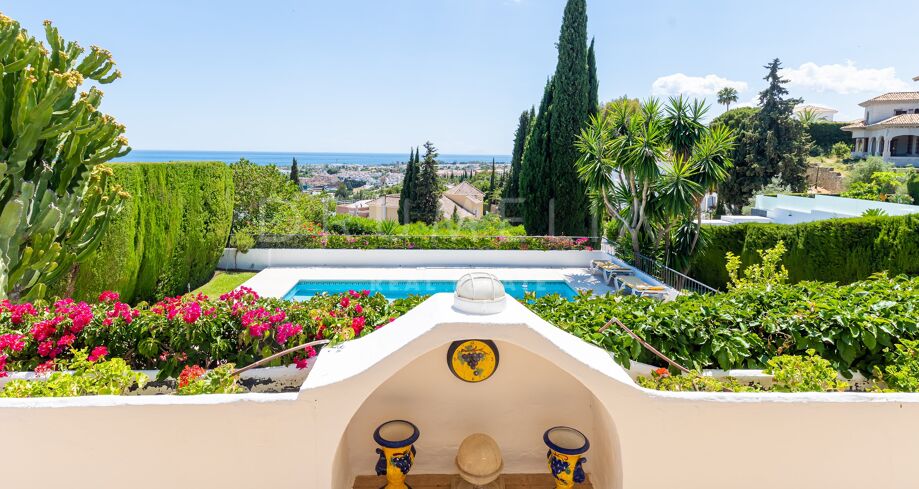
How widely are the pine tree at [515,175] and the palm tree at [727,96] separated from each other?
27731 millimetres

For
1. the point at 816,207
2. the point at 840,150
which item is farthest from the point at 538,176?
the point at 840,150

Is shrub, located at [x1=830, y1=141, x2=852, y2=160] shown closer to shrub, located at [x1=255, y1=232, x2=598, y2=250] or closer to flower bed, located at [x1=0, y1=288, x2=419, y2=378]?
shrub, located at [x1=255, y1=232, x2=598, y2=250]

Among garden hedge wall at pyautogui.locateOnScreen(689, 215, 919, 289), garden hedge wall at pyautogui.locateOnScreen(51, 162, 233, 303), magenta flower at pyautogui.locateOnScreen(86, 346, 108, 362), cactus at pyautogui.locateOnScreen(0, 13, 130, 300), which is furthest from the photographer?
garden hedge wall at pyautogui.locateOnScreen(689, 215, 919, 289)

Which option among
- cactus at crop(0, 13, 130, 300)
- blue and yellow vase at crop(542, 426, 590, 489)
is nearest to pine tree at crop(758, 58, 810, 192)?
blue and yellow vase at crop(542, 426, 590, 489)

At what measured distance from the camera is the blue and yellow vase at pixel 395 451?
12.6ft

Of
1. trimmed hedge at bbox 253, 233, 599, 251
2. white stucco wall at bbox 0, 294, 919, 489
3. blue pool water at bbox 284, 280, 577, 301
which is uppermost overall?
white stucco wall at bbox 0, 294, 919, 489

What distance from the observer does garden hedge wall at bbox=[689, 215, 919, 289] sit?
11375 mm

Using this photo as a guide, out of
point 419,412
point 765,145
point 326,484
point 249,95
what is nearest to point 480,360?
point 419,412

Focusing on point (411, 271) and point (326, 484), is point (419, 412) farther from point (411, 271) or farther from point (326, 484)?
point (411, 271)

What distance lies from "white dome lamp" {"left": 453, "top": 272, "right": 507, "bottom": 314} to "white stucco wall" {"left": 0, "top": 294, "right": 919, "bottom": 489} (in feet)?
0.25

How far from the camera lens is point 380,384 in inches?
141

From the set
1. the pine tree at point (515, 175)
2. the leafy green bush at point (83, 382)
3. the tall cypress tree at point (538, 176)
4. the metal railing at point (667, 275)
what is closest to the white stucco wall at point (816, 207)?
the metal railing at point (667, 275)

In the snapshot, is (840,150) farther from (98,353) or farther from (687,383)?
(98,353)

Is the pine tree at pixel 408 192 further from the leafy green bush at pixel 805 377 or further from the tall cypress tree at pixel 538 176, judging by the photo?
the leafy green bush at pixel 805 377
